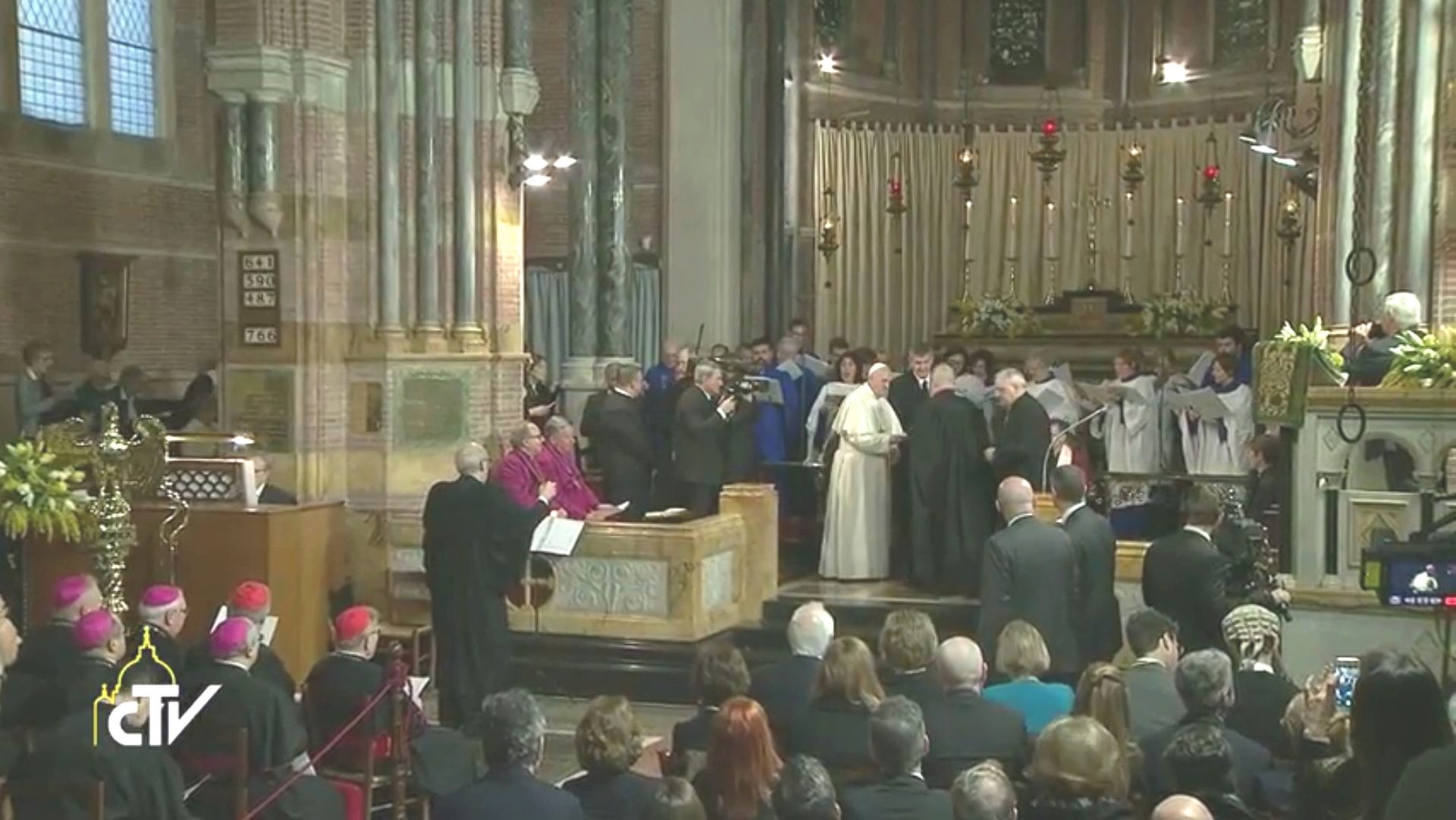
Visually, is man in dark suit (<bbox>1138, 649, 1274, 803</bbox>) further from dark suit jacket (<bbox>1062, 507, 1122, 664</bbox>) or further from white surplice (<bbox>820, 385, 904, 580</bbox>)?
white surplice (<bbox>820, 385, 904, 580</bbox>)

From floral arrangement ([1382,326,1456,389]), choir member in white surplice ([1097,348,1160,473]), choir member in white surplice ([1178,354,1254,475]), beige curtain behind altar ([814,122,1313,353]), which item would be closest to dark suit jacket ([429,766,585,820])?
floral arrangement ([1382,326,1456,389])

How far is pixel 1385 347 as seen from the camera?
32.4ft

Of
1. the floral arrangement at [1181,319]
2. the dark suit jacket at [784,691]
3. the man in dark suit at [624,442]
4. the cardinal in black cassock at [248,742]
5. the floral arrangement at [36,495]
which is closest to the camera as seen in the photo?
the cardinal in black cassock at [248,742]

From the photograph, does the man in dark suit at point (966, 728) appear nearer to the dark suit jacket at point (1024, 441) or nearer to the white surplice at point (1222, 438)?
the dark suit jacket at point (1024, 441)

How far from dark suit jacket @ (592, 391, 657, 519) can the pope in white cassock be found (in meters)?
1.59

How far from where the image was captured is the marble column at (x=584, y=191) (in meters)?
17.9

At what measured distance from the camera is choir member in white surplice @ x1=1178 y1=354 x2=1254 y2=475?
14.8 meters

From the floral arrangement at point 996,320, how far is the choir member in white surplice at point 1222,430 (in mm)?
5858

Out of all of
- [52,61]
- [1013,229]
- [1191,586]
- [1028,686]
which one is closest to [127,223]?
[52,61]

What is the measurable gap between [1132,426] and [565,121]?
9478mm

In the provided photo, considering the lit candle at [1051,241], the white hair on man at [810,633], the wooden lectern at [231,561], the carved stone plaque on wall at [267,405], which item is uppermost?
the lit candle at [1051,241]

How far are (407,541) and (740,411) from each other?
323cm

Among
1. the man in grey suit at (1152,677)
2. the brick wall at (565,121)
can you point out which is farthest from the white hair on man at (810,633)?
the brick wall at (565,121)

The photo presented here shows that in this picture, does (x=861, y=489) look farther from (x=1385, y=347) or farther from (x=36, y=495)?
(x=36, y=495)
